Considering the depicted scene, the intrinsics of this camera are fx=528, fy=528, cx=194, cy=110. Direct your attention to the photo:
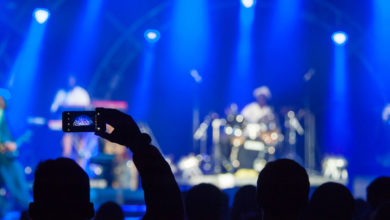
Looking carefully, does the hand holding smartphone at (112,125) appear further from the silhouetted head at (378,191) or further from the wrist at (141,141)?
the silhouetted head at (378,191)

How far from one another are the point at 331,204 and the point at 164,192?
1.22m

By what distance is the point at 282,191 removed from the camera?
1845mm

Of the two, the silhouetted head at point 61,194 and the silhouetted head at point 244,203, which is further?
the silhouetted head at point 244,203

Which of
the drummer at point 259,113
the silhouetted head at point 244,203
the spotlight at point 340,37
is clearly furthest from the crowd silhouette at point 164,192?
the spotlight at point 340,37

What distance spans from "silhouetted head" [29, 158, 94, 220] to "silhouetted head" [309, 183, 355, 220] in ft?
4.50

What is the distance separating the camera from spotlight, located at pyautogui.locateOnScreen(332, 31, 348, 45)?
14500 millimetres

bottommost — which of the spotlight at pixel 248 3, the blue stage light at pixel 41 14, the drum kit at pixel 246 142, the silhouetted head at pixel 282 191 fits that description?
the silhouetted head at pixel 282 191

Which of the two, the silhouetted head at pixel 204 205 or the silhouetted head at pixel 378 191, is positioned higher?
the silhouetted head at pixel 378 191

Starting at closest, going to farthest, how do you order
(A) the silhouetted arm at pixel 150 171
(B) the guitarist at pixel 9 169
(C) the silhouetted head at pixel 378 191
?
(A) the silhouetted arm at pixel 150 171 < (C) the silhouetted head at pixel 378 191 < (B) the guitarist at pixel 9 169

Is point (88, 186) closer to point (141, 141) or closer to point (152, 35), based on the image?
point (141, 141)

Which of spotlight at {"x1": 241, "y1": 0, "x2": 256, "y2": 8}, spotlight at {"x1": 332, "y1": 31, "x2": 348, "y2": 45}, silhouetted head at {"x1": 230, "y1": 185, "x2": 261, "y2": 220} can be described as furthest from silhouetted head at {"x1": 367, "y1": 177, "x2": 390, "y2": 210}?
spotlight at {"x1": 332, "y1": 31, "x2": 348, "y2": 45}

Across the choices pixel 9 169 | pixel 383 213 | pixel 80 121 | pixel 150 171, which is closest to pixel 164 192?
pixel 150 171

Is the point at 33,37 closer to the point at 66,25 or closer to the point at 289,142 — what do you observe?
the point at 66,25

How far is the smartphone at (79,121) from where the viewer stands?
1.77m
